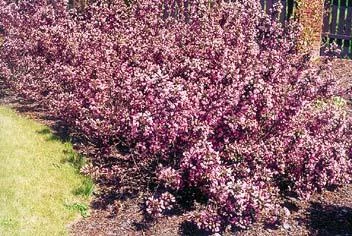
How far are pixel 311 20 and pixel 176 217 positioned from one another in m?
7.27

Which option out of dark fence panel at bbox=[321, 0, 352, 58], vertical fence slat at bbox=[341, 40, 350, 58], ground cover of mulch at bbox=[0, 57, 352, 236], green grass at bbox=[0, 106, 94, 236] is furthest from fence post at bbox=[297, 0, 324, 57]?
green grass at bbox=[0, 106, 94, 236]

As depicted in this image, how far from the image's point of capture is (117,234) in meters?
5.77

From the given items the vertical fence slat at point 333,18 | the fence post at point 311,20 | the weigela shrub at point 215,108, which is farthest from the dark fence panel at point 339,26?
the weigela shrub at point 215,108

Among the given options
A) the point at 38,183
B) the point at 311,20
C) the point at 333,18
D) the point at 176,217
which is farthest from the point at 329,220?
the point at 333,18

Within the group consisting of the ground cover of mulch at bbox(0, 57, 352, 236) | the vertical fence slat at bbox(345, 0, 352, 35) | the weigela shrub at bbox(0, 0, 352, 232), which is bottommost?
the ground cover of mulch at bbox(0, 57, 352, 236)

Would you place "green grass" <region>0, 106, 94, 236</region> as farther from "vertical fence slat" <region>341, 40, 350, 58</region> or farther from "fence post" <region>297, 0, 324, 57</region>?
"vertical fence slat" <region>341, 40, 350, 58</region>

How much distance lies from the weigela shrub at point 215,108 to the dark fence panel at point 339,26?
558 cm

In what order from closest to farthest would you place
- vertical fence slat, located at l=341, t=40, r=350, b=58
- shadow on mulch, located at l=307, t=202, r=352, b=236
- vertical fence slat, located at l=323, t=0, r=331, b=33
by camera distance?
shadow on mulch, located at l=307, t=202, r=352, b=236 → vertical fence slat, located at l=341, t=40, r=350, b=58 → vertical fence slat, located at l=323, t=0, r=331, b=33

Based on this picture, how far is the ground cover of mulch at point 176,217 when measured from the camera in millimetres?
5660

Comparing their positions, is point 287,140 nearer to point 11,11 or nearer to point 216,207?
point 216,207

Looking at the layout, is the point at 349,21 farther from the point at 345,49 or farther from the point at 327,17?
the point at 345,49

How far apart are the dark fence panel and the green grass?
25.3 ft

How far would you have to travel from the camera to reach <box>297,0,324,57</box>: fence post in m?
11.5

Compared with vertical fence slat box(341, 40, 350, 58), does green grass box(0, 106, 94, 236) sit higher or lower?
lower
